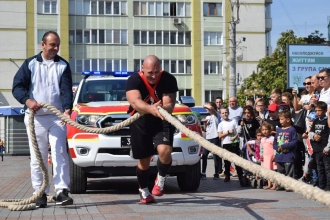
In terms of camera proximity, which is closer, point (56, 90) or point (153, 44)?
point (56, 90)

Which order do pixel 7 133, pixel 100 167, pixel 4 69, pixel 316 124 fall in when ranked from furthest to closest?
1. pixel 4 69
2. pixel 7 133
3. pixel 316 124
4. pixel 100 167

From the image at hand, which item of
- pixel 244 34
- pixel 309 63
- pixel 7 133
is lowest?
pixel 7 133

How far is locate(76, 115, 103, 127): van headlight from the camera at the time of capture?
10531 millimetres

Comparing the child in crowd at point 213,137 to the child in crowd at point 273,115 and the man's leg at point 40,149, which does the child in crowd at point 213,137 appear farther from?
the man's leg at point 40,149

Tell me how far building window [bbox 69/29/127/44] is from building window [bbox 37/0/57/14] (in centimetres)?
275

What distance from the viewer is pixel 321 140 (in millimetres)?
11578

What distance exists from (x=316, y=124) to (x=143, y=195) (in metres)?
3.80

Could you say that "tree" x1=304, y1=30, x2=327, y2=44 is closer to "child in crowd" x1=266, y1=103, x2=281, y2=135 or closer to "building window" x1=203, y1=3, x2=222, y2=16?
"building window" x1=203, y1=3, x2=222, y2=16

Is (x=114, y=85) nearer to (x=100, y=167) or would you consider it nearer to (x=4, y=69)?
(x=100, y=167)

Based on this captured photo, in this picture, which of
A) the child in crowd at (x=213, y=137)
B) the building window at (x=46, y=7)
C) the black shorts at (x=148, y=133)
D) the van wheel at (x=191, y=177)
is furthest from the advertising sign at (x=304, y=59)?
the building window at (x=46, y=7)

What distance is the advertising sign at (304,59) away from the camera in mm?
32062

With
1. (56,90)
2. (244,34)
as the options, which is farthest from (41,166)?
(244,34)

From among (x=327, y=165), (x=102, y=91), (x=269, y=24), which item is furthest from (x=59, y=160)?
(x=269, y=24)

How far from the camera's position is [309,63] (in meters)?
32.2
